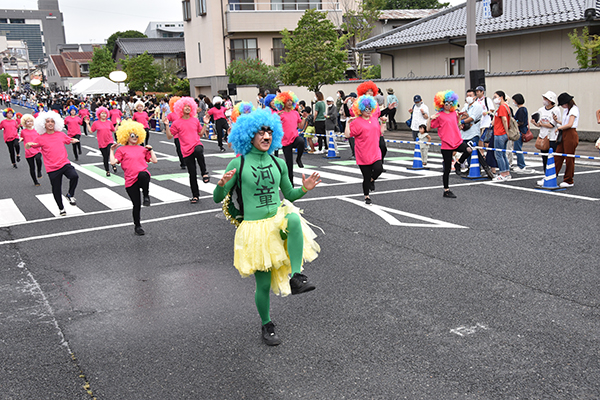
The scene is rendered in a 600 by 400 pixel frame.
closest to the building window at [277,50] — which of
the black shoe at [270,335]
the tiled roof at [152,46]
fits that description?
the tiled roof at [152,46]

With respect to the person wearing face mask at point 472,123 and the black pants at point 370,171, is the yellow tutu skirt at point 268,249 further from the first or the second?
the person wearing face mask at point 472,123

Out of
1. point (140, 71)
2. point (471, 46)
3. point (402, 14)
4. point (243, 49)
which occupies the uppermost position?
point (402, 14)

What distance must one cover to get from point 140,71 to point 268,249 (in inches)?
2092

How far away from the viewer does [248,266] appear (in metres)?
4.77

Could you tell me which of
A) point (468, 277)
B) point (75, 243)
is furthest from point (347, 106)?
point (468, 277)

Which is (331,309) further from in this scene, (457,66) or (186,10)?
(186,10)

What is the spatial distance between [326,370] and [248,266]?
41.0 inches

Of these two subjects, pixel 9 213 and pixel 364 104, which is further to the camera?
pixel 9 213

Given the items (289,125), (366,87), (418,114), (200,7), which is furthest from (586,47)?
(200,7)

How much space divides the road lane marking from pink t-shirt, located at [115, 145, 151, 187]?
2.70 m

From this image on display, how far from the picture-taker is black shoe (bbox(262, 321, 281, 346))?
4941 mm

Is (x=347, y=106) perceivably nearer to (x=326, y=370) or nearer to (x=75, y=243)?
(x=75, y=243)

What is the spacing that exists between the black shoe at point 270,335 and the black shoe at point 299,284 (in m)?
0.46

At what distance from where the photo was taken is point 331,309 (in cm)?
572
